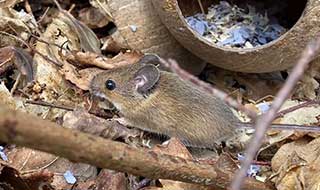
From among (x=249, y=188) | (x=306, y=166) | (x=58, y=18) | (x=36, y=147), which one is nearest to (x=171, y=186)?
(x=249, y=188)

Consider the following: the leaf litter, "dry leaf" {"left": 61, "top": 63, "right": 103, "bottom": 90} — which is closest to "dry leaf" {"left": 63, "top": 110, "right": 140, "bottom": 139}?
the leaf litter

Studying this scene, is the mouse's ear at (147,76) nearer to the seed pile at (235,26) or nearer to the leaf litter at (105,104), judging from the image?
the leaf litter at (105,104)

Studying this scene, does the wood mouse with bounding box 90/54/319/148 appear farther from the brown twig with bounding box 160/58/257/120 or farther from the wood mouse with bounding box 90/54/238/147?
the brown twig with bounding box 160/58/257/120

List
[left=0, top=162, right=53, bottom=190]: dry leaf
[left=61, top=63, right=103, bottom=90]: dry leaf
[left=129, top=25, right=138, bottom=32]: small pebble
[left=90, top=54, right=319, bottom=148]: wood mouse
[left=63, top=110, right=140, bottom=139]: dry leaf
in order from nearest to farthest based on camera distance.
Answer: [left=0, top=162, right=53, bottom=190]: dry leaf
[left=63, top=110, right=140, bottom=139]: dry leaf
[left=90, top=54, right=319, bottom=148]: wood mouse
[left=61, top=63, right=103, bottom=90]: dry leaf
[left=129, top=25, right=138, bottom=32]: small pebble

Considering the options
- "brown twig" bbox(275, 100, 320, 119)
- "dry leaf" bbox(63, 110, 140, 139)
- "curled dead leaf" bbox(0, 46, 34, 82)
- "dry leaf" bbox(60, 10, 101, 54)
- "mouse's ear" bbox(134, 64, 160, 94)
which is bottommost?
"curled dead leaf" bbox(0, 46, 34, 82)

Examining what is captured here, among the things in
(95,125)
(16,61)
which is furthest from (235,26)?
(16,61)

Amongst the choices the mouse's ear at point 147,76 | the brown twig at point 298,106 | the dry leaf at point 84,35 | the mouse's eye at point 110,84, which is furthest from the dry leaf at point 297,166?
the dry leaf at point 84,35

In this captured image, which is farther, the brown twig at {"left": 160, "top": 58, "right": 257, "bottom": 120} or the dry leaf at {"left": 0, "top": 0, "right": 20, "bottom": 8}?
the dry leaf at {"left": 0, "top": 0, "right": 20, "bottom": 8}
